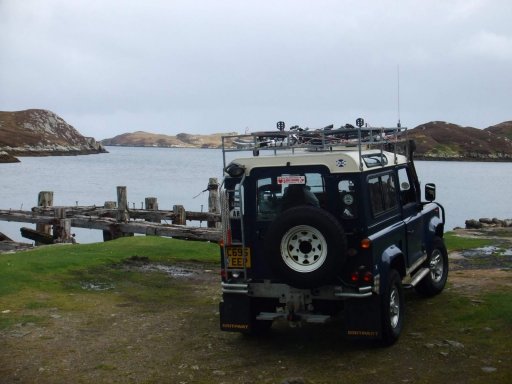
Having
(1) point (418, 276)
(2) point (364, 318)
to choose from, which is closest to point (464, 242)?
(1) point (418, 276)

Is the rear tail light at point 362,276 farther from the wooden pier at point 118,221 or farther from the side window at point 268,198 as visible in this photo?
the wooden pier at point 118,221

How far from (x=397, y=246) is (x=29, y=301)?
7.48 metres

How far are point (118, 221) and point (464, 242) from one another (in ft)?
44.8

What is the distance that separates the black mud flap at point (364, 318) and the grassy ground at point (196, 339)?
1.09 ft

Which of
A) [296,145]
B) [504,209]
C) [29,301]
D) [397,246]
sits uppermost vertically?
[296,145]

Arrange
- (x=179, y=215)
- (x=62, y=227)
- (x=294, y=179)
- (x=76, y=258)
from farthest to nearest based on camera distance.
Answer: (x=179, y=215) < (x=62, y=227) < (x=76, y=258) < (x=294, y=179)

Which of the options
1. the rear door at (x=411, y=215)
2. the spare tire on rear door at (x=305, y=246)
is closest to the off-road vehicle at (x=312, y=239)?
the spare tire on rear door at (x=305, y=246)

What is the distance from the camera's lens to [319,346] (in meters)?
9.02

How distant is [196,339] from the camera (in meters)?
9.68

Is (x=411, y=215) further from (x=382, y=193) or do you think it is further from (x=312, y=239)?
(x=312, y=239)

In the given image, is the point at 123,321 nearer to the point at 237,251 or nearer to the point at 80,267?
A: the point at 237,251

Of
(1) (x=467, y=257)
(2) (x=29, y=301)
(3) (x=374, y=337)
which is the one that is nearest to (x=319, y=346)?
(3) (x=374, y=337)

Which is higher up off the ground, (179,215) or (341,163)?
(341,163)

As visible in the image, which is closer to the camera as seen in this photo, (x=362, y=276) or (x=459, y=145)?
(x=362, y=276)
